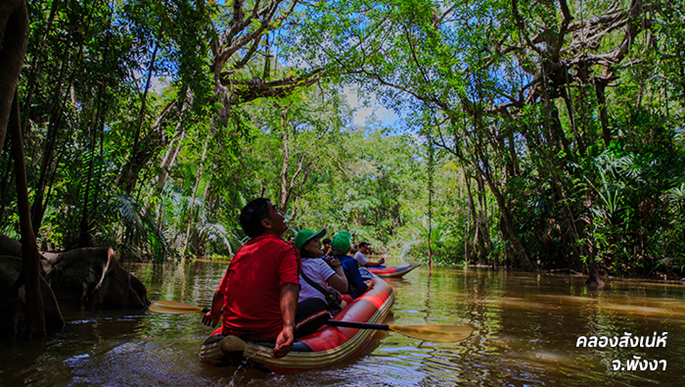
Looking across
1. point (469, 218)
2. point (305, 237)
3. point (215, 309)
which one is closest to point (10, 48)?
point (215, 309)

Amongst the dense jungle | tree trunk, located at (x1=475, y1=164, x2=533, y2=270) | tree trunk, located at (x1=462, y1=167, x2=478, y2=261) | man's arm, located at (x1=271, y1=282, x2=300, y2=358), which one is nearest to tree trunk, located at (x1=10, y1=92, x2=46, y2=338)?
the dense jungle

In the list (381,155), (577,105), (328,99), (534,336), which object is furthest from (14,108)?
(381,155)

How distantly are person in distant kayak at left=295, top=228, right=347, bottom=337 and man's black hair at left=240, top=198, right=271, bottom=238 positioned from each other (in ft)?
2.40

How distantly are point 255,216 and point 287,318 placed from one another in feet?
2.26

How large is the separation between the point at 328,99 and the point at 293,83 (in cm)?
949

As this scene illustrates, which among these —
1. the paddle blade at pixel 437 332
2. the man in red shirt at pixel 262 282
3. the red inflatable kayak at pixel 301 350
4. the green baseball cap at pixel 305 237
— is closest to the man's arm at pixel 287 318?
the man in red shirt at pixel 262 282

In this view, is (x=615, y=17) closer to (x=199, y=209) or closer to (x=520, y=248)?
(x=520, y=248)

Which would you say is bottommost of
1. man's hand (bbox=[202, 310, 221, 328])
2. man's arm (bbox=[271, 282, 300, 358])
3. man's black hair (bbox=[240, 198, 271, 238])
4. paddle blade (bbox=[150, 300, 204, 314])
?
paddle blade (bbox=[150, 300, 204, 314])

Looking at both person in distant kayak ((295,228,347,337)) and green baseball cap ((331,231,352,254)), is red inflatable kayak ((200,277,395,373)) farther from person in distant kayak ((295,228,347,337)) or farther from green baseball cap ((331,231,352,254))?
green baseball cap ((331,231,352,254))

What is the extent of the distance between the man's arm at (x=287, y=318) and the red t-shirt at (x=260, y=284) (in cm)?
5

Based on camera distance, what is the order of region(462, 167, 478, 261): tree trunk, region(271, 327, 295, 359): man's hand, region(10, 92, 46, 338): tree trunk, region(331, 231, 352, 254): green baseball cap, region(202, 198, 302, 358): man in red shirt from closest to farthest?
region(271, 327, 295, 359): man's hand < region(202, 198, 302, 358): man in red shirt < region(10, 92, 46, 338): tree trunk < region(331, 231, 352, 254): green baseball cap < region(462, 167, 478, 261): tree trunk

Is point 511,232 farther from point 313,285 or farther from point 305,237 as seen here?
point 313,285

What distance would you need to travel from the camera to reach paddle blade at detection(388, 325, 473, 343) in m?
3.18

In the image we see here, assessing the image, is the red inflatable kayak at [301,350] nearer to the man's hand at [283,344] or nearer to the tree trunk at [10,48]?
the man's hand at [283,344]
